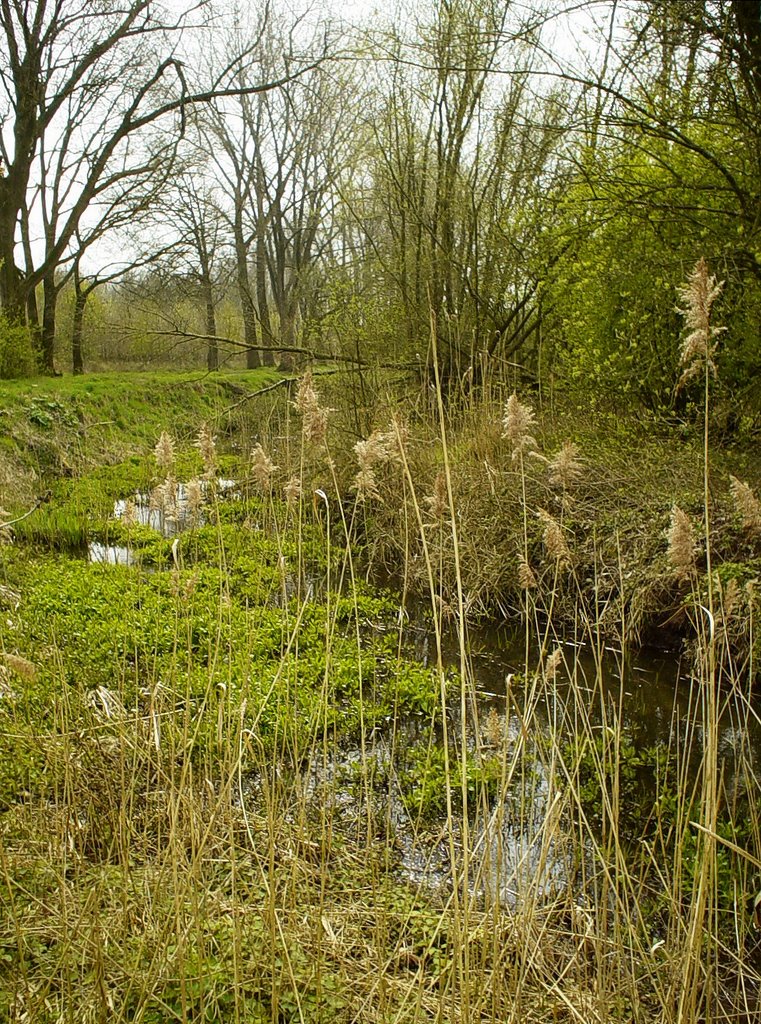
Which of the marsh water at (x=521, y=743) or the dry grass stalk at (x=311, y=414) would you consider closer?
the dry grass stalk at (x=311, y=414)

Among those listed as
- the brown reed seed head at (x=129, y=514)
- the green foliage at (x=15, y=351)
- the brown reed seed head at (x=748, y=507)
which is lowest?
the brown reed seed head at (x=129, y=514)

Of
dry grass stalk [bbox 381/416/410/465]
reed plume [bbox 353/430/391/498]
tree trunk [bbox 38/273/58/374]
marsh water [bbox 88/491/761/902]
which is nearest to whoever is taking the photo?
dry grass stalk [bbox 381/416/410/465]

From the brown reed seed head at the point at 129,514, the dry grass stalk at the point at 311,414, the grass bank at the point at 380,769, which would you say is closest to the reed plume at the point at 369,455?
the grass bank at the point at 380,769

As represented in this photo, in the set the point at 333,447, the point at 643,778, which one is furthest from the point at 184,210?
the point at 643,778

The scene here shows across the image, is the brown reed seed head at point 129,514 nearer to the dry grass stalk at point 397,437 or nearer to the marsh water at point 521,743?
the marsh water at point 521,743

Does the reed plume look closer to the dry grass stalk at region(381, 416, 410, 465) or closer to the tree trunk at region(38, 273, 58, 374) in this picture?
the dry grass stalk at region(381, 416, 410, 465)

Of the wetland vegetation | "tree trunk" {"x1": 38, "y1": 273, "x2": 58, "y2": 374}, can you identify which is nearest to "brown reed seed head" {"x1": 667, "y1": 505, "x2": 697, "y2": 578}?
the wetland vegetation

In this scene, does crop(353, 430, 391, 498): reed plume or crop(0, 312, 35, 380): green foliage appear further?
crop(0, 312, 35, 380): green foliage

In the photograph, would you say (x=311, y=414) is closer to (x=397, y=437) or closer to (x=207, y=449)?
(x=207, y=449)

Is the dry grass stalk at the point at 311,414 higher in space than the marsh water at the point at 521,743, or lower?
higher

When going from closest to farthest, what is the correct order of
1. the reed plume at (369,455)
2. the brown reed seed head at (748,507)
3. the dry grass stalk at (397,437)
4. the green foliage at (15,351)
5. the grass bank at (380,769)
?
1. the dry grass stalk at (397,437)
2. the grass bank at (380,769)
3. the brown reed seed head at (748,507)
4. the reed plume at (369,455)
5. the green foliage at (15,351)

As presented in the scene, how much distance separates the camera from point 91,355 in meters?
21.5

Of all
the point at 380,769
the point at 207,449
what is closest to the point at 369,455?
the point at 207,449

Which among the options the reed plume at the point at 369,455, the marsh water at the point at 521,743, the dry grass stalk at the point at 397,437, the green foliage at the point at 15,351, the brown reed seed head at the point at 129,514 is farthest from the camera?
the green foliage at the point at 15,351
